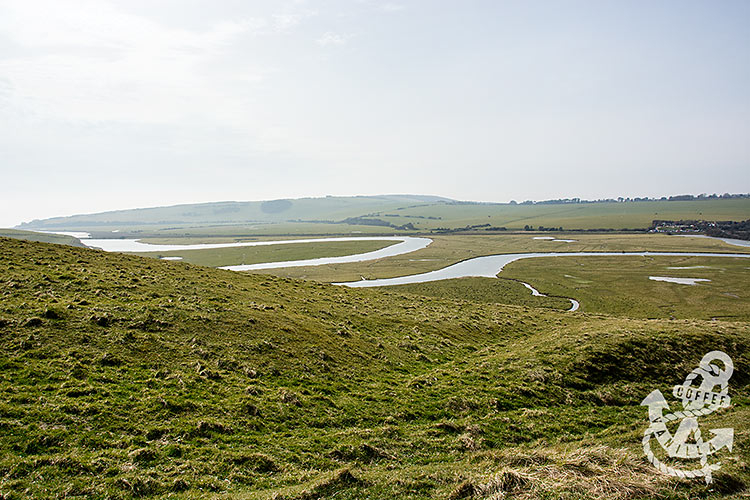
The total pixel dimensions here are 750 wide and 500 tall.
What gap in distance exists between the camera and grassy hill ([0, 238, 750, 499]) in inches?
393

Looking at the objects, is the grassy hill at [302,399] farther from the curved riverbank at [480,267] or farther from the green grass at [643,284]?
the curved riverbank at [480,267]

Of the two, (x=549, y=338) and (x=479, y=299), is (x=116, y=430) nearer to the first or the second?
(x=549, y=338)

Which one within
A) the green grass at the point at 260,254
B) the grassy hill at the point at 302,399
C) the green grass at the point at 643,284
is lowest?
the green grass at the point at 643,284

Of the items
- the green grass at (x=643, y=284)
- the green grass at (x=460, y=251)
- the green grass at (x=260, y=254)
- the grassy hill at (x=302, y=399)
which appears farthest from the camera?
the green grass at (x=260, y=254)

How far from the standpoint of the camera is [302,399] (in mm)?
15445

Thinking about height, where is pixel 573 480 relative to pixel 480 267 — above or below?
above

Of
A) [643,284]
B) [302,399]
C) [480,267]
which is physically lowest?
[643,284]

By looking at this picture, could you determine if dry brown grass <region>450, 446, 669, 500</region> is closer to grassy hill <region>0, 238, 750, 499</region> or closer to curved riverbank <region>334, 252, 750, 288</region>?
grassy hill <region>0, 238, 750, 499</region>

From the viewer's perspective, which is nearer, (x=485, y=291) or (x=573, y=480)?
(x=573, y=480)

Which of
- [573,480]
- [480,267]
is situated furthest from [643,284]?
[573,480]

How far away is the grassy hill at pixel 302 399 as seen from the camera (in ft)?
32.8

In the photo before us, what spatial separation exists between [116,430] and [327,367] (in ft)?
30.6

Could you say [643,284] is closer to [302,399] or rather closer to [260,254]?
[302,399]

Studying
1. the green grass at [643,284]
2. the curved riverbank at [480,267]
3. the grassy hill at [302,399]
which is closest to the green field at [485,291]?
the green grass at [643,284]
